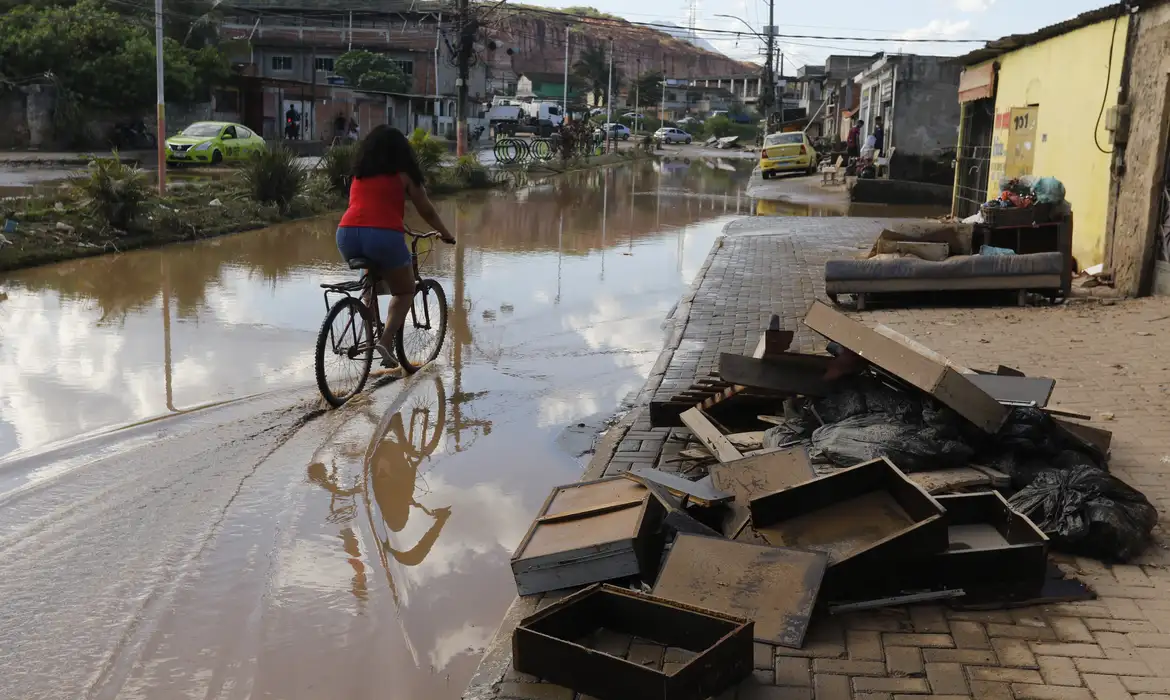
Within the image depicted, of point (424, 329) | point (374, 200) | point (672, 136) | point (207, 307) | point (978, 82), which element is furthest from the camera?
point (672, 136)

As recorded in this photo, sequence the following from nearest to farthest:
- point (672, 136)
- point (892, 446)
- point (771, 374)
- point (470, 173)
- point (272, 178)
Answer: point (892, 446)
point (771, 374)
point (272, 178)
point (470, 173)
point (672, 136)

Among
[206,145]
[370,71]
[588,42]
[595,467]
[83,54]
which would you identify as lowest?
[595,467]

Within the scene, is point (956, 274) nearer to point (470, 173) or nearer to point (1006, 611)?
point (1006, 611)

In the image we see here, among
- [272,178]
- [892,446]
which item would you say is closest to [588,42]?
[272,178]

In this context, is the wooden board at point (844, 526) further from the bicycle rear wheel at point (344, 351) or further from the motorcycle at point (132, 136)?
the motorcycle at point (132, 136)

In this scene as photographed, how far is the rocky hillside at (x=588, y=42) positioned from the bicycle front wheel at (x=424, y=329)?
127 m

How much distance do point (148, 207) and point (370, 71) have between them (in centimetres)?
4918

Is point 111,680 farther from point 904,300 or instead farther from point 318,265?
point 318,265

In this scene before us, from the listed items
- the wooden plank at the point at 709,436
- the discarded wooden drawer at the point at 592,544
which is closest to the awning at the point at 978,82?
the wooden plank at the point at 709,436

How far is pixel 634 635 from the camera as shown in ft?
12.0

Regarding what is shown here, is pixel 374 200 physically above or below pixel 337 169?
below

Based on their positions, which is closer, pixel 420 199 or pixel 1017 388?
pixel 1017 388

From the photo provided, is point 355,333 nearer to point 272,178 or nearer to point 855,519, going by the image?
point 855,519

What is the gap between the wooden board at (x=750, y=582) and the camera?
11.8ft
